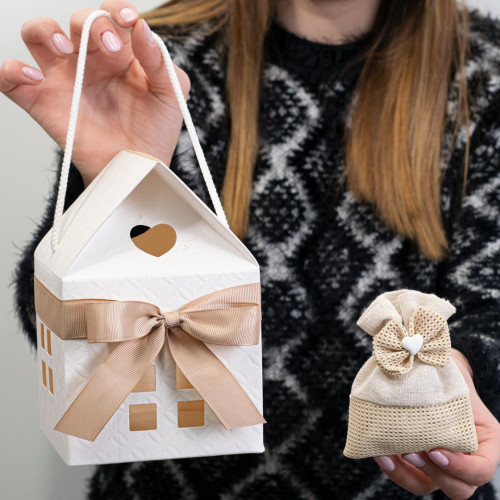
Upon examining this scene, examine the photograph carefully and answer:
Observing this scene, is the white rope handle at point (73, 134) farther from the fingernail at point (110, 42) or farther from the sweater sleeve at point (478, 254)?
the sweater sleeve at point (478, 254)

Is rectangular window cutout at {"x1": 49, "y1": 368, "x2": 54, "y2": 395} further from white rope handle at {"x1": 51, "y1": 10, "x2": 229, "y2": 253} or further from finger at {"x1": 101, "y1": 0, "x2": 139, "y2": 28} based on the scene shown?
finger at {"x1": 101, "y1": 0, "x2": 139, "y2": 28}


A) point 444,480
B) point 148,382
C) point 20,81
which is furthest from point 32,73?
point 444,480

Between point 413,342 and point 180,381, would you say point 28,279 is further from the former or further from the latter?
point 413,342

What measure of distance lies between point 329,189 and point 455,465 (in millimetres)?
412

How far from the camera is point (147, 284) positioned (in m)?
0.50

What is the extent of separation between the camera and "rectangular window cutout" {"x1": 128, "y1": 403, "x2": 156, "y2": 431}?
20.7 inches

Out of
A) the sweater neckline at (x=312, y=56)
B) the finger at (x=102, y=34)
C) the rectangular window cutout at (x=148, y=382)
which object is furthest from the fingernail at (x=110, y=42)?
the sweater neckline at (x=312, y=56)

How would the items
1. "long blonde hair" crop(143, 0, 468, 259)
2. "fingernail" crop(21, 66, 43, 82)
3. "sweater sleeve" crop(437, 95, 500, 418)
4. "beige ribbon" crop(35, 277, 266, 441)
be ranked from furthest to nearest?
A: "long blonde hair" crop(143, 0, 468, 259) < "sweater sleeve" crop(437, 95, 500, 418) < "fingernail" crop(21, 66, 43, 82) < "beige ribbon" crop(35, 277, 266, 441)

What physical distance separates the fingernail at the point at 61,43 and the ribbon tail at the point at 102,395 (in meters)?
0.26

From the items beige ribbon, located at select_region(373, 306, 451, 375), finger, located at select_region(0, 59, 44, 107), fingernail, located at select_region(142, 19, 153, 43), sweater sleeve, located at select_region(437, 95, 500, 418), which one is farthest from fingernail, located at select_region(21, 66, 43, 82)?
sweater sleeve, located at select_region(437, 95, 500, 418)

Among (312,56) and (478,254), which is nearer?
(478,254)

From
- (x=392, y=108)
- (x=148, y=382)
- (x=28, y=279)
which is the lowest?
(x=28, y=279)

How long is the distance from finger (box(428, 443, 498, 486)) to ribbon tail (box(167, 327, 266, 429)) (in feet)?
0.50

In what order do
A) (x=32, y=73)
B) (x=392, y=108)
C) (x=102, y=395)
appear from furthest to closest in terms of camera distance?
(x=392, y=108) → (x=32, y=73) → (x=102, y=395)
